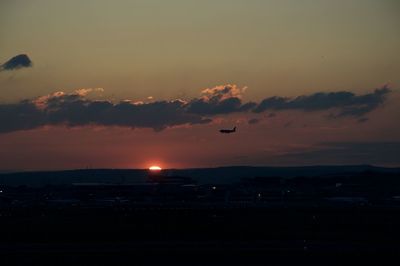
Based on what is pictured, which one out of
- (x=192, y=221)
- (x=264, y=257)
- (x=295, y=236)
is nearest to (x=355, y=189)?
(x=192, y=221)

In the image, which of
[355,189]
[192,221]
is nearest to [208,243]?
[192,221]

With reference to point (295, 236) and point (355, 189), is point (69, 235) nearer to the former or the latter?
point (295, 236)

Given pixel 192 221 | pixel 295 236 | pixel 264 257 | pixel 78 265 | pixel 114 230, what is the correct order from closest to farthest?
pixel 78 265, pixel 264 257, pixel 295 236, pixel 114 230, pixel 192 221

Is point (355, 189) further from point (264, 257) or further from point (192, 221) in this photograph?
point (264, 257)

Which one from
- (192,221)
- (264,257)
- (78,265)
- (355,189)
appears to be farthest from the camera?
(355,189)

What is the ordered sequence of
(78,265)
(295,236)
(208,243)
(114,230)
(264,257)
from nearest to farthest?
(78,265), (264,257), (208,243), (295,236), (114,230)

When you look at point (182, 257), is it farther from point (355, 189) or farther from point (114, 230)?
point (355, 189)

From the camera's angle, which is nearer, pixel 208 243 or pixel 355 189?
pixel 208 243

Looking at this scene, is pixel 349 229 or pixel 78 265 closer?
pixel 78 265

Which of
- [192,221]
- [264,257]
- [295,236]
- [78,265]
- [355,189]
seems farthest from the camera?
[355,189]
